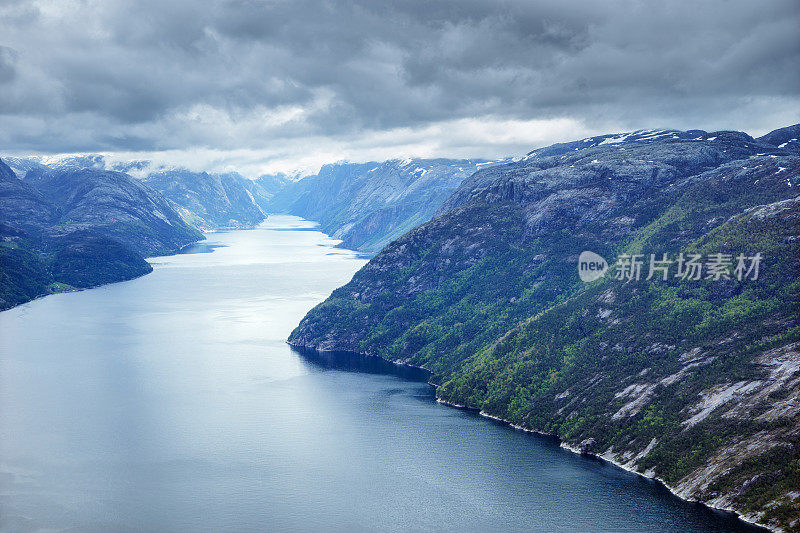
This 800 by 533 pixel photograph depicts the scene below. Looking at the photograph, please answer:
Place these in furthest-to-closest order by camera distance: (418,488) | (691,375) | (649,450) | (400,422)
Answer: (400,422), (691,375), (649,450), (418,488)

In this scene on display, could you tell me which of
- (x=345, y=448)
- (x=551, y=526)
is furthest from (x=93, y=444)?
(x=551, y=526)

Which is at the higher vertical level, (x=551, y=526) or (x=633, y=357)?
(x=633, y=357)

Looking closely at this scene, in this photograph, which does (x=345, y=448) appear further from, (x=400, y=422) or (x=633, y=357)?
(x=633, y=357)

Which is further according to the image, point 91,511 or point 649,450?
point 649,450

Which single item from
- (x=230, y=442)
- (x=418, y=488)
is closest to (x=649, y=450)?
(x=418, y=488)

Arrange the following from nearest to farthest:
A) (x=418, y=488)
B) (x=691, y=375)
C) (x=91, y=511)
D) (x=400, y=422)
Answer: (x=91, y=511) → (x=418, y=488) → (x=691, y=375) → (x=400, y=422)

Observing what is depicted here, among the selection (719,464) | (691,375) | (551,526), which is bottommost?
(551,526)

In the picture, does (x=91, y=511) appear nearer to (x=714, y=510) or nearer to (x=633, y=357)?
(x=714, y=510)

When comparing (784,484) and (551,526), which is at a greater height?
(784,484)

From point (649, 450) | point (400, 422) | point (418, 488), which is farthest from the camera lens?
point (400, 422)
